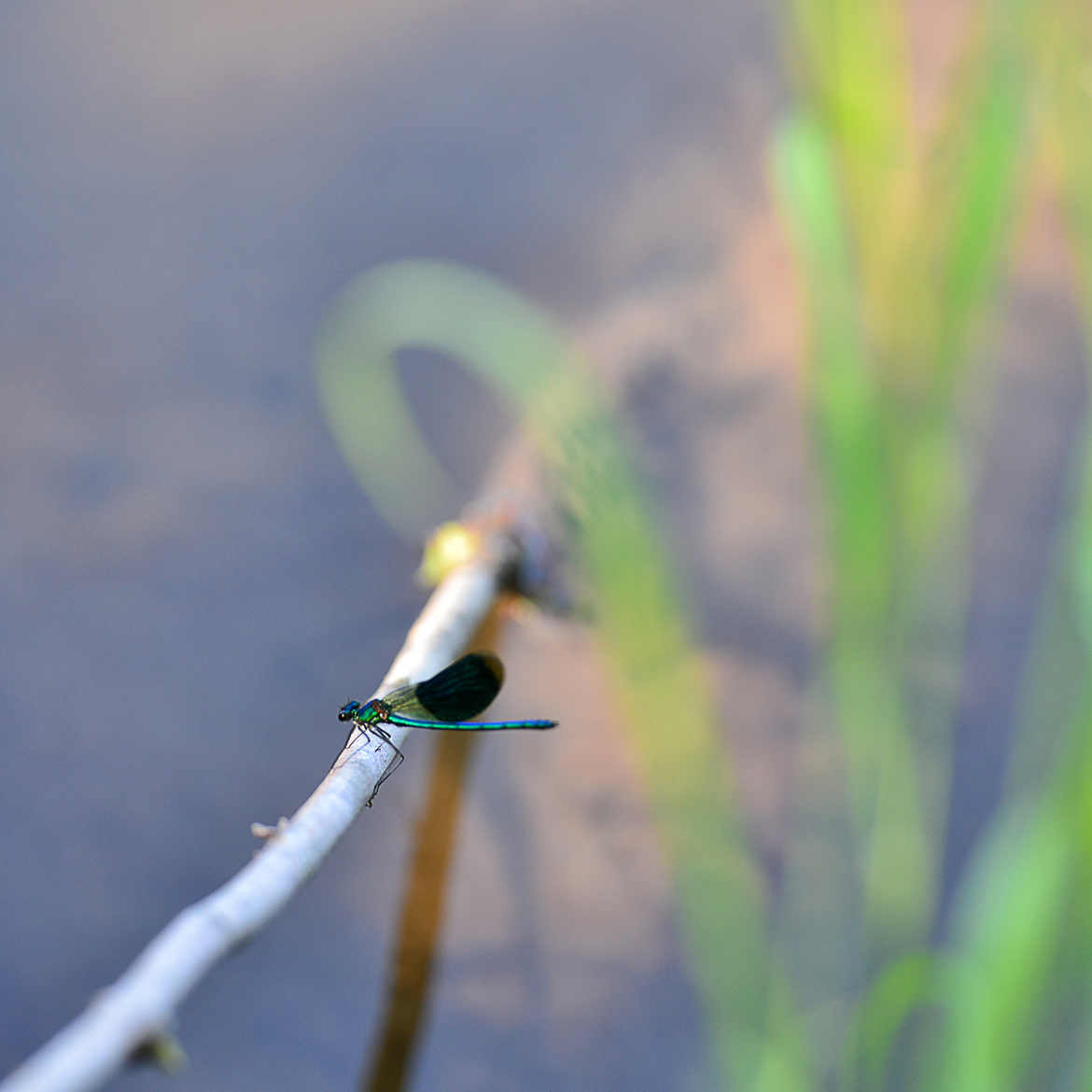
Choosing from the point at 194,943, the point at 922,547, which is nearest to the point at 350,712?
the point at 194,943

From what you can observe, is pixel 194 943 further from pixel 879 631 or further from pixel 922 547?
pixel 922 547

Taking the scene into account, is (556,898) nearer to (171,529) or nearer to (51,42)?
(171,529)

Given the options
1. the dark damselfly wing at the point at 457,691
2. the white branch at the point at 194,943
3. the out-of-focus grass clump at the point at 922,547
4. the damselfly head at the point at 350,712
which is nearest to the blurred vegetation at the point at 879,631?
the out-of-focus grass clump at the point at 922,547

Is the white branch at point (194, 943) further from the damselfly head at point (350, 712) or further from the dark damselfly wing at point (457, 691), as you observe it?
the damselfly head at point (350, 712)

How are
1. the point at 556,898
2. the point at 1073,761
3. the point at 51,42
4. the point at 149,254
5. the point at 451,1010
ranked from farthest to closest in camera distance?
the point at 51,42
the point at 149,254
the point at 556,898
the point at 451,1010
the point at 1073,761

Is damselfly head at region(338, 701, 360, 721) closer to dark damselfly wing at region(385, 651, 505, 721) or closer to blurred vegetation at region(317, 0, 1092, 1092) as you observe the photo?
dark damselfly wing at region(385, 651, 505, 721)

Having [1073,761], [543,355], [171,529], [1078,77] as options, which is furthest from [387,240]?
[1073,761]
